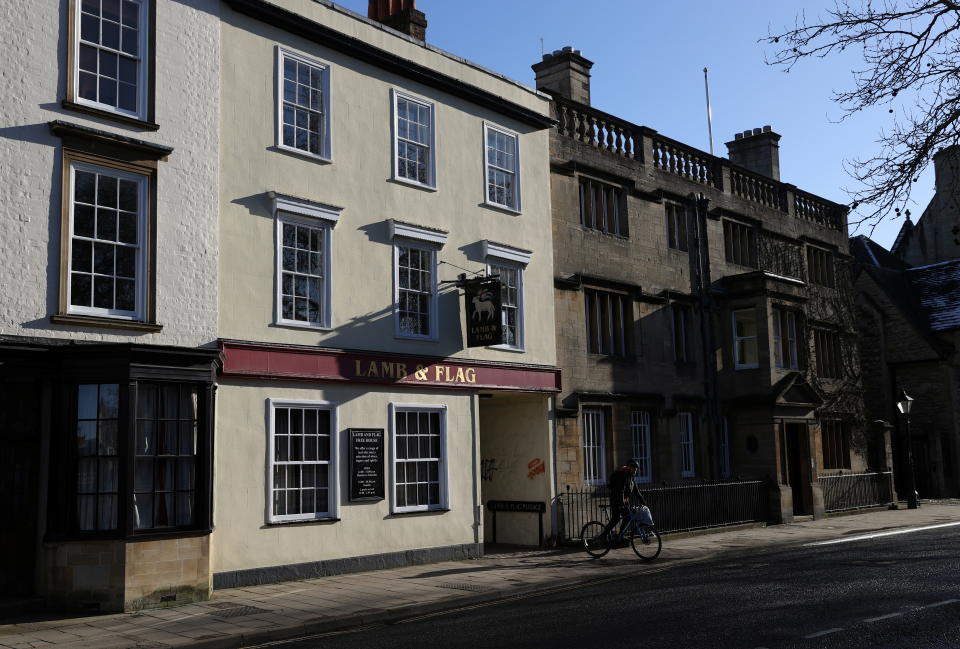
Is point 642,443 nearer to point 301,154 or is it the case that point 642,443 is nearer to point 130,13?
point 301,154

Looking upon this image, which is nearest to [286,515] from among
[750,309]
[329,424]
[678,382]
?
[329,424]

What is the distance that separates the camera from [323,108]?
1661cm

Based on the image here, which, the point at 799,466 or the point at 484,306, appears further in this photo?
the point at 799,466

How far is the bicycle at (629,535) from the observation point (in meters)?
17.0

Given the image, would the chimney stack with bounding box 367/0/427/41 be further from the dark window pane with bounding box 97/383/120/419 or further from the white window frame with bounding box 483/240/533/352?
the dark window pane with bounding box 97/383/120/419

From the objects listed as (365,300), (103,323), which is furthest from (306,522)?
(103,323)

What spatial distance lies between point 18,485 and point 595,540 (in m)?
10.1

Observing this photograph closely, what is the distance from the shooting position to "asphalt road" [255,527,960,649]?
9.24m

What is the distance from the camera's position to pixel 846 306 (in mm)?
32688

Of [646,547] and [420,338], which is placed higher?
[420,338]

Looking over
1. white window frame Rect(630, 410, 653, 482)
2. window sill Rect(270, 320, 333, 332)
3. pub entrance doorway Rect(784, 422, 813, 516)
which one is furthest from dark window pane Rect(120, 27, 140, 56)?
pub entrance doorway Rect(784, 422, 813, 516)

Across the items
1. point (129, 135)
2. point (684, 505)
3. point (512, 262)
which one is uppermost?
point (129, 135)

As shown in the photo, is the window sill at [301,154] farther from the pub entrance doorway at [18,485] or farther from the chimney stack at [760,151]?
the chimney stack at [760,151]

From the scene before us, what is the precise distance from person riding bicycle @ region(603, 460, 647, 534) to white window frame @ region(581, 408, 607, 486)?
3594mm
